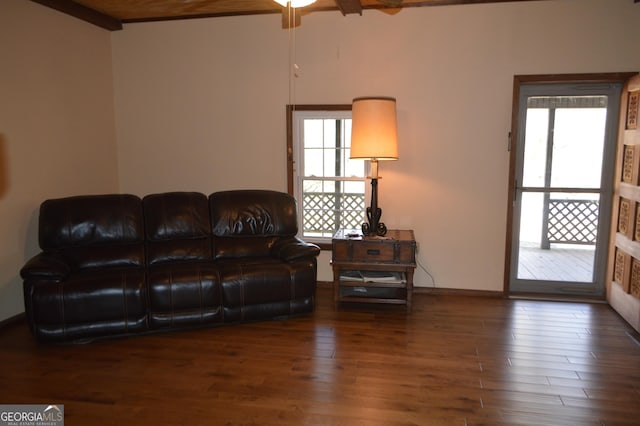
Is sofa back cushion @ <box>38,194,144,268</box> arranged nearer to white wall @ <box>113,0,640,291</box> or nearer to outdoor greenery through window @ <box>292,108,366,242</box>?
white wall @ <box>113,0,640,291</box>

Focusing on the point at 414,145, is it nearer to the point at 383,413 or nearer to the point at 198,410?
the point at 383,413

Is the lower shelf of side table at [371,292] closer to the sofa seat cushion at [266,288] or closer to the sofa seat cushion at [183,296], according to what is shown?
the sofa seat cushion at [266,288]

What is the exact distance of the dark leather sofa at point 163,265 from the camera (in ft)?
10.9

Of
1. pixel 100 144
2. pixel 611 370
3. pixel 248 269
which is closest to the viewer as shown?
pixel 611 370

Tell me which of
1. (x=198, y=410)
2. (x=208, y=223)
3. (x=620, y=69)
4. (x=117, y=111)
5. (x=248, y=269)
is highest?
(x=620, y=69)

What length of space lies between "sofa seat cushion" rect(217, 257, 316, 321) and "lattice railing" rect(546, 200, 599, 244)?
2.31 m

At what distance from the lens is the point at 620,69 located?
3992 mm

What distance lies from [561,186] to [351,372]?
273cm

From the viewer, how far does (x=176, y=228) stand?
405cm

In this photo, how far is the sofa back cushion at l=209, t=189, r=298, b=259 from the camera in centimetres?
413

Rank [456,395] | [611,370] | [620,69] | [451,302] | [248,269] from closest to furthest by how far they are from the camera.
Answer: [456,395] < [611,370] < [248,269] < [620,69] < [451,302]

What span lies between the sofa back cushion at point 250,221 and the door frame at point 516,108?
78.1 inches

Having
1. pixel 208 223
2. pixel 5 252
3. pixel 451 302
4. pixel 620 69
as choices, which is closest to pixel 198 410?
pixel 208 223

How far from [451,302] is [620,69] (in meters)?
2.46
